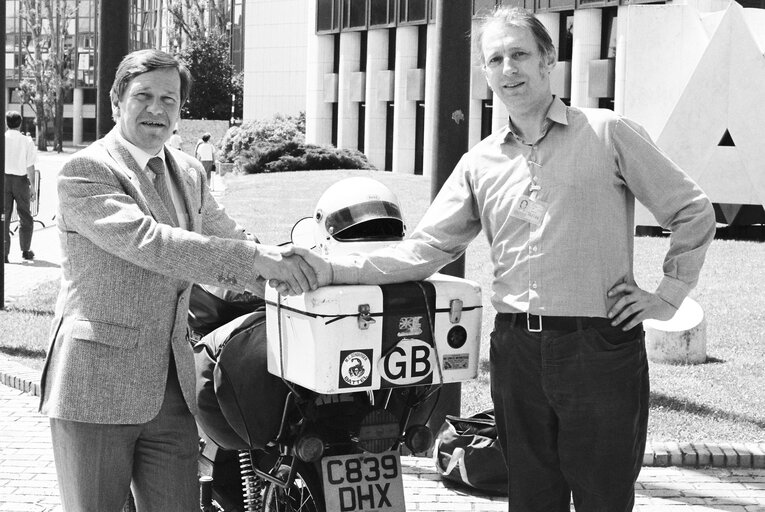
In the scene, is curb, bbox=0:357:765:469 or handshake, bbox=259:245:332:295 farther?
curb, bbox=0:357:765:469

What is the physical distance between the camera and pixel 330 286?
3.65 metres

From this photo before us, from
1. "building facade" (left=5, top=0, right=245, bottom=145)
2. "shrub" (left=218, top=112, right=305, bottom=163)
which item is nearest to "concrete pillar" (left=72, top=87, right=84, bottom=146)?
"building facade" (left=5, top=0, right=245, bottom=145)

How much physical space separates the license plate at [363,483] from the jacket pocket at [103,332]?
807 mm

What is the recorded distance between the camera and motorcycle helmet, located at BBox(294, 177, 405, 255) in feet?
13.6

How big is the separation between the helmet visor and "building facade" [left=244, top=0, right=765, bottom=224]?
16642mm

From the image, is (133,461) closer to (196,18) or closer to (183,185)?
(183,185)

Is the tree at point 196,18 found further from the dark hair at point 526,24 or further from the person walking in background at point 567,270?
the person walking in background at point 567,270

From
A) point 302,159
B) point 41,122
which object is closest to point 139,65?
point 302,159

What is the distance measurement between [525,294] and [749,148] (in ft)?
57.9

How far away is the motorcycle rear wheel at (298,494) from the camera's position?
3887 millimetres

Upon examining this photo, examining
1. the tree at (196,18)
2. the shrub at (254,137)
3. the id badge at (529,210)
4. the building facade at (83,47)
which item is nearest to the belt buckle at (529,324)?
the id badge at (529,210)

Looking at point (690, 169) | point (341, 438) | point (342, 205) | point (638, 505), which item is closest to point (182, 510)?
point (341, 438)

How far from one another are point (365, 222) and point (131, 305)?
993 mm

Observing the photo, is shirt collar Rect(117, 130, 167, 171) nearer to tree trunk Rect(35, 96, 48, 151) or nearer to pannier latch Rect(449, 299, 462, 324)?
pannier latch Rect(449, 299, 462, 324)
